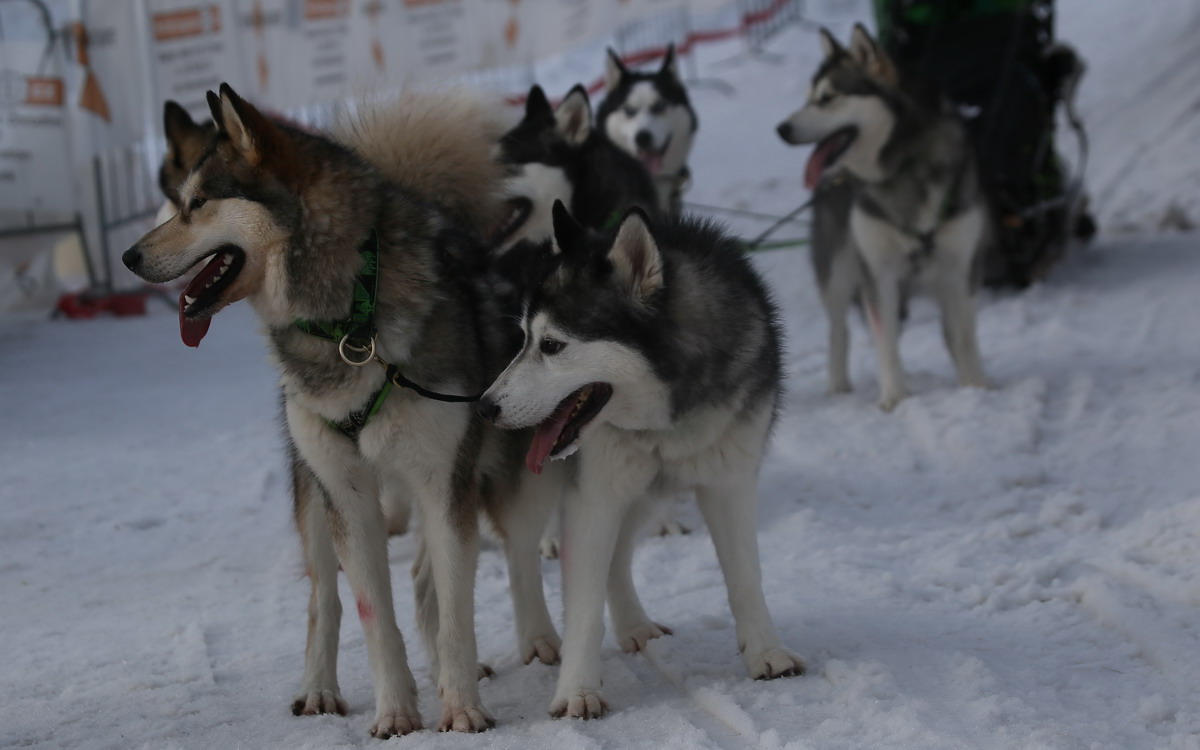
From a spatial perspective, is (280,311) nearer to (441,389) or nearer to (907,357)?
(441,389)

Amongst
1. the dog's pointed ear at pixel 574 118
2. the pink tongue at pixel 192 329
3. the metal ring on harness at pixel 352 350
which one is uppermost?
the dog's pointed ear at pixel 574 118

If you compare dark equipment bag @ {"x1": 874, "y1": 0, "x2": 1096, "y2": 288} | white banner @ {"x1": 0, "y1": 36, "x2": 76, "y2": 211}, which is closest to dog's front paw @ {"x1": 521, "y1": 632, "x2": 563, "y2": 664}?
dark equipment bag @ {"x1": 874, "y1": 0, "x2": 1096, "y2": 288}

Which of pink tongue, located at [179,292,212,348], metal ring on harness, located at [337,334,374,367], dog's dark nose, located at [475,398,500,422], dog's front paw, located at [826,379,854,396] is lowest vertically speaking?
dog's front paw, located at [826,379,854,396]

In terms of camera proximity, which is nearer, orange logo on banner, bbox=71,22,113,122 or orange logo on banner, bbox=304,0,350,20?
orange logo on banner, bbox=71,22,113,122

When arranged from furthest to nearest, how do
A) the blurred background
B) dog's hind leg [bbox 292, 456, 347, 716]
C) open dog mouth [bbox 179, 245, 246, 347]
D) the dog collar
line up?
the blurred background, dog's hind leg [bbox 292, 456, 347, 716], the dog collar, open dog mouth [bbox 179, 245, 246, 347]

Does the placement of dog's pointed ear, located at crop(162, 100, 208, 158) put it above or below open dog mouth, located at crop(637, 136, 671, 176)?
above

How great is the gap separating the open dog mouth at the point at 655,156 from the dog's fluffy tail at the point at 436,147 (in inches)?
99.9

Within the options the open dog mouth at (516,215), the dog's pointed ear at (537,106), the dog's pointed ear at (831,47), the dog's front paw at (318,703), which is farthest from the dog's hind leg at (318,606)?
the dog's pointed ear at (831,47)

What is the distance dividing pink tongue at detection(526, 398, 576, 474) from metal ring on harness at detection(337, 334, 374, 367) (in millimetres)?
422

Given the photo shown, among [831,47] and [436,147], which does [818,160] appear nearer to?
[831,47]

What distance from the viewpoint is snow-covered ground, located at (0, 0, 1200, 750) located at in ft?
9.09

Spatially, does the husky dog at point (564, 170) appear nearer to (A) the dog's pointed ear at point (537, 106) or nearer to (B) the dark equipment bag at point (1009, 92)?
(A) the dog's pointed ear at point (537, 106)

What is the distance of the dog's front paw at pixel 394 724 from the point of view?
2.79 m

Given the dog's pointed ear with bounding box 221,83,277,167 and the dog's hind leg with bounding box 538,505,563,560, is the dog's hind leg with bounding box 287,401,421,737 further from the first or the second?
the dog's pointed ear with bounding box 221,83,277,167
